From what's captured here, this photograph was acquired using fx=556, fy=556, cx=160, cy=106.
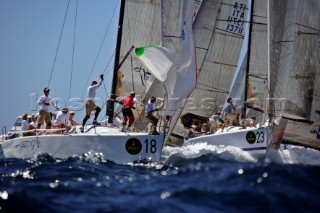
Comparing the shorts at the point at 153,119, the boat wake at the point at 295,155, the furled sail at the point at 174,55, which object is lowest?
the boat wake at the point at 295,155

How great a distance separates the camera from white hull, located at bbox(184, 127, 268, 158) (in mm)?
20844

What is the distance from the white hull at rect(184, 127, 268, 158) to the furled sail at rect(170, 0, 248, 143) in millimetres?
5240

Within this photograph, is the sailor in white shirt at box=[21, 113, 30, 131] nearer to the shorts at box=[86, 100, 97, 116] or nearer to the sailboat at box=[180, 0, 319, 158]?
the shorts at box=[86, 100, 97, 116]

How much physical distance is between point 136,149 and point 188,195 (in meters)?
7.31

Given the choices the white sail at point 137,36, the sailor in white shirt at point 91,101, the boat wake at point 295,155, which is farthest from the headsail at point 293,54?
the sailor in white shirt at point 91,101

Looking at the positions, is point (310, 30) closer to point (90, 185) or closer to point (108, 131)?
point (108, 131)

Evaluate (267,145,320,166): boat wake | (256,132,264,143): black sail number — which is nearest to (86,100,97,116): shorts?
(267,145,320,166): boat wake

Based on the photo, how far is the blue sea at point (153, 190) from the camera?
8.52m

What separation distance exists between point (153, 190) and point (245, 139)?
11.8 metres

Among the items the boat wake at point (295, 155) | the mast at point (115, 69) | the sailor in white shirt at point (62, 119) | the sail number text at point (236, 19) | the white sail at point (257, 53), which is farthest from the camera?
the sail number text at point (236, 19)

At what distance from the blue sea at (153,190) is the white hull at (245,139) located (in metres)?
7.07

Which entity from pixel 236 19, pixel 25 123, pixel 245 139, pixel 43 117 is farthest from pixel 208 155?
pixel 236 19

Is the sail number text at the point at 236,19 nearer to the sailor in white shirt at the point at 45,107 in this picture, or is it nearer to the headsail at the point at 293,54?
the headsail at the point at 293,54

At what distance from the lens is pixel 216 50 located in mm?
29328
